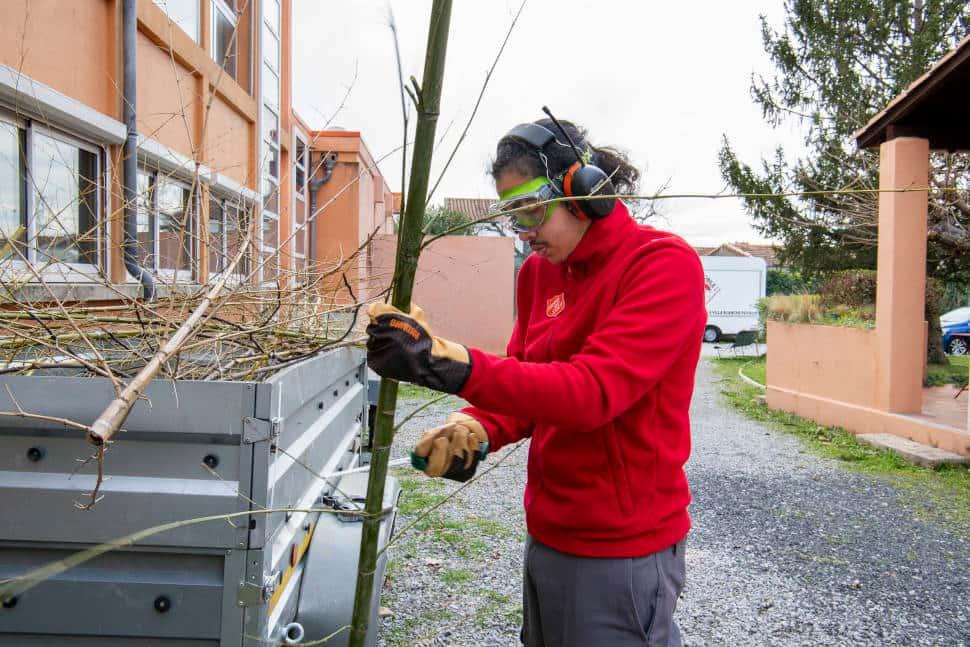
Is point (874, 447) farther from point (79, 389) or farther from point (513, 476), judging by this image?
point (79, 389)

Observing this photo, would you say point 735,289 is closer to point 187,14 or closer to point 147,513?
point 187,14

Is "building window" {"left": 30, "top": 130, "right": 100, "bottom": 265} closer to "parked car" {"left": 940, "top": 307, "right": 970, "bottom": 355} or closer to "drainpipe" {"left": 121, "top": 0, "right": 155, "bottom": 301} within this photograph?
"drainpipe" {"left": 121, "top": 0, "right": 155, "bottom": 301}

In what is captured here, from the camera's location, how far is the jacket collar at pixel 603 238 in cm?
189

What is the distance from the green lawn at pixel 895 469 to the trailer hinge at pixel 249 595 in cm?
547

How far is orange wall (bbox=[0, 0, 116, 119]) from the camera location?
4277 mm

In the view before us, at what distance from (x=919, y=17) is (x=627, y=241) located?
16761mm

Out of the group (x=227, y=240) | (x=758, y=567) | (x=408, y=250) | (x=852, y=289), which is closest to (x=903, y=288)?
(x=758, y=567)

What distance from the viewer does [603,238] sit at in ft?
6.22

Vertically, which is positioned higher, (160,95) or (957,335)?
(160,95)

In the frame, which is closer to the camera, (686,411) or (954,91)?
(686,411)

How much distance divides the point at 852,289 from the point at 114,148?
43.4ft

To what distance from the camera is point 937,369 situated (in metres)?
14.3

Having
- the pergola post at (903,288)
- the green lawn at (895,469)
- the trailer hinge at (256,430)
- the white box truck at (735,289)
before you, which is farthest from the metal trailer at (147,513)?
the white box truck at (735,289)

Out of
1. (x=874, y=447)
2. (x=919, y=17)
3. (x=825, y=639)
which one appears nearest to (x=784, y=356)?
(x=874, y=447)
